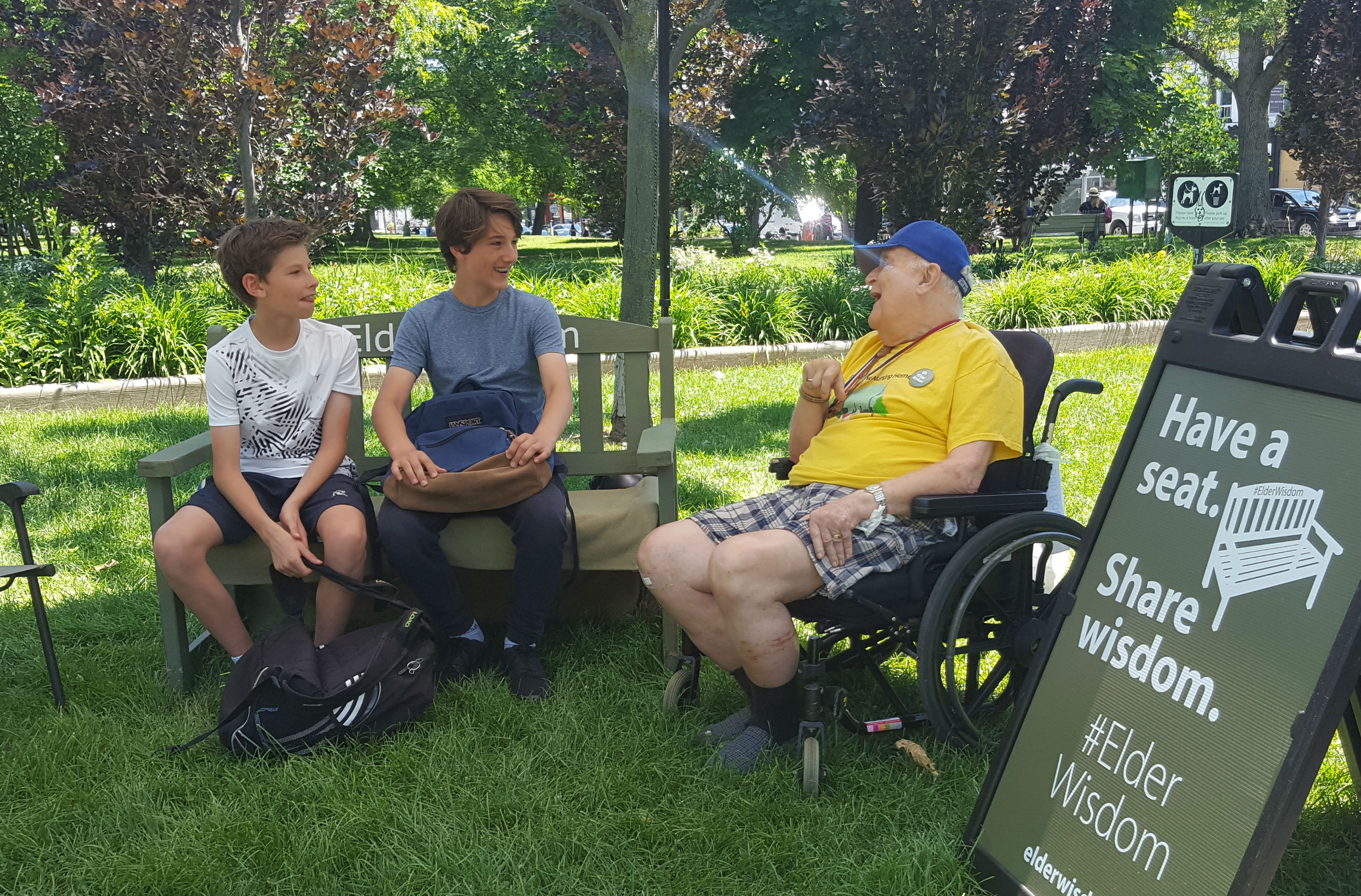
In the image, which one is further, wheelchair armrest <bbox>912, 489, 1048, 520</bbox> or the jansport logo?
wheelchair armrest <bbox>912, 489, 1048, 520</bbox>

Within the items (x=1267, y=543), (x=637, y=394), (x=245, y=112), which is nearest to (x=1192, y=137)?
(x=245, y=112)

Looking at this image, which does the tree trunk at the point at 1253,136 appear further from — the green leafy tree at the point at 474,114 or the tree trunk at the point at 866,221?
the green leafy tree at the point at 474,114

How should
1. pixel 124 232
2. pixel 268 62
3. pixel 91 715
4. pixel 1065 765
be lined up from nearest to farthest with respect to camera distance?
pixel 1065 765, pixel 91 715, pixel 268 62, pixel 124 232

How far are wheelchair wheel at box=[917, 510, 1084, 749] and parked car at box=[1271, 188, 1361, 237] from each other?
25319mm

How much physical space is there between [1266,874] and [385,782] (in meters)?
2.00

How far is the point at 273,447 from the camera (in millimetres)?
3449

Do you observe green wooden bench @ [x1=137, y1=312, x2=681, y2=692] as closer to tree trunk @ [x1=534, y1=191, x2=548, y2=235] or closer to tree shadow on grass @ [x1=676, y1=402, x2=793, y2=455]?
tree shadow on grass @ [x1=676, y1=402, x2=793, y2=455]

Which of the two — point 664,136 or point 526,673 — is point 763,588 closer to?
point 526,673

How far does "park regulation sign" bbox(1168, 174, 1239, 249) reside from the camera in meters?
7.68

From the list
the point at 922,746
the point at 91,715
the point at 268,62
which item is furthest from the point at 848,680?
the point at 268,62

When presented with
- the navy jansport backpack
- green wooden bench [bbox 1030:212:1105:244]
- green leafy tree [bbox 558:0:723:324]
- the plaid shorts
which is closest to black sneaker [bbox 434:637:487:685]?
the navy jansport backpack

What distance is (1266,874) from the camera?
182cm

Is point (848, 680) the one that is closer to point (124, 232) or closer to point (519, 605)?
point (519, 605)

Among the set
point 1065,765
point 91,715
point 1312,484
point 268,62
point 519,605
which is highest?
point 268,62
